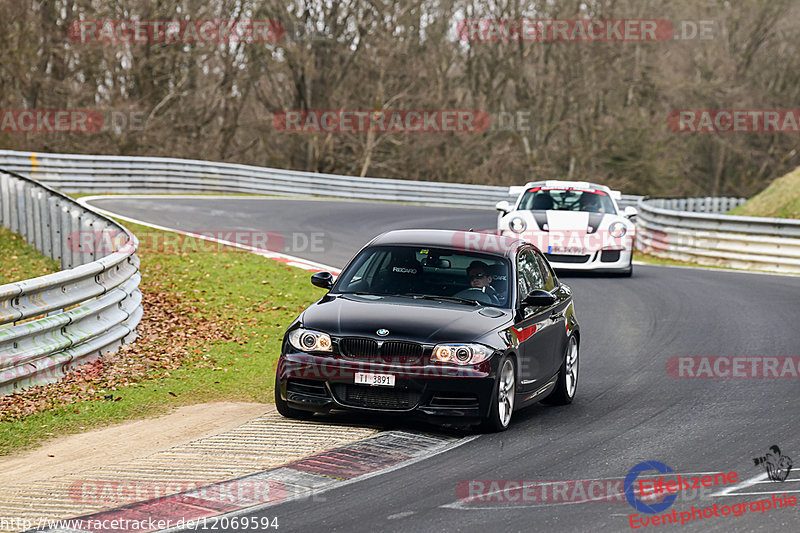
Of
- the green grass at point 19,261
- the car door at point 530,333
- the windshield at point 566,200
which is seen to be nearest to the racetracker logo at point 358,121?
the windshield at point 566,200

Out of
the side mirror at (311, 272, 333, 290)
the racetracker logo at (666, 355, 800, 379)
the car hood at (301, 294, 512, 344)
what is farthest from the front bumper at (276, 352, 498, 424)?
the racetracker logo at (666, 355, 800, 379)

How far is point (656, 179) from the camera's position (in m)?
56.2

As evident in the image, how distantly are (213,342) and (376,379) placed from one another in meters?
4.80

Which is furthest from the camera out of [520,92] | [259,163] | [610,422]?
[520,92]

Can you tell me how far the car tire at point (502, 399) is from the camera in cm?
827

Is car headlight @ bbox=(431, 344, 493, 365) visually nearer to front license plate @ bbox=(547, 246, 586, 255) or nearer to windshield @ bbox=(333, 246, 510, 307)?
windshield @ bbox=(333, 246, 510, 307)

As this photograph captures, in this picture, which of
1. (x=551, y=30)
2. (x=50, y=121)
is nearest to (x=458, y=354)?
(x=50, y=121)

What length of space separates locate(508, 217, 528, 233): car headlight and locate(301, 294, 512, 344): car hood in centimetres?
1015

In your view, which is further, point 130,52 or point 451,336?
point 130,52

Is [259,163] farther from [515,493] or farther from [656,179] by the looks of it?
[515,493]

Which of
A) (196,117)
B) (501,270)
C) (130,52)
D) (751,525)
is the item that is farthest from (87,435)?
(196,117)

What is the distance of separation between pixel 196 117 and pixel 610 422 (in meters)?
38.3

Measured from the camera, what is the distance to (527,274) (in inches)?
383

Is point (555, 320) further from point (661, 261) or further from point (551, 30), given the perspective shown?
point (551, 30)
